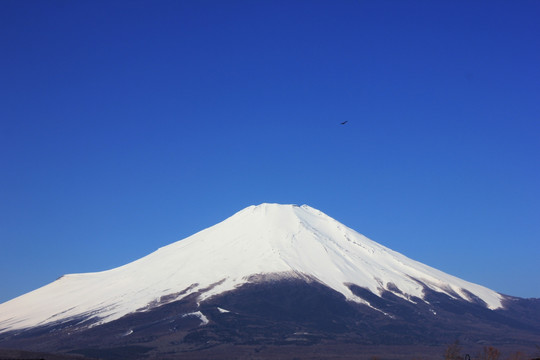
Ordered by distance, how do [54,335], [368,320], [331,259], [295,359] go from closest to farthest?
[295,359] < [54,335] < [368,320] < [331,259]

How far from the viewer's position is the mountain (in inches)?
5581

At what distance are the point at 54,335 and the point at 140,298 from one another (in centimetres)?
3057

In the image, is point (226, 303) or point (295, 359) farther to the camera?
point (226, 303)

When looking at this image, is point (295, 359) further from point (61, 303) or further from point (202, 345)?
point (61, 303)

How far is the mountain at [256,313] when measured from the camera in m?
142

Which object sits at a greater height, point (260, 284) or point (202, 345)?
point (260, 284)

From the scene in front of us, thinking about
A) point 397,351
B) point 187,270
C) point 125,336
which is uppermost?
point 187,270

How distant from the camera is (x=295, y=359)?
12300 cm

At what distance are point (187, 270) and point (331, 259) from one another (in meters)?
44.8

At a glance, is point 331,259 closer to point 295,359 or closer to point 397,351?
point 397,351

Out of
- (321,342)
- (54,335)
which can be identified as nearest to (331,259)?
(321,342)

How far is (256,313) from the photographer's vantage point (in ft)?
523

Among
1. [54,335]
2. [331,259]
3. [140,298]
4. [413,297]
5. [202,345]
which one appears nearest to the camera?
[202,345]

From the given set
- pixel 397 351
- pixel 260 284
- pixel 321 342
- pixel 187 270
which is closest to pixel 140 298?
pixel 187 270
